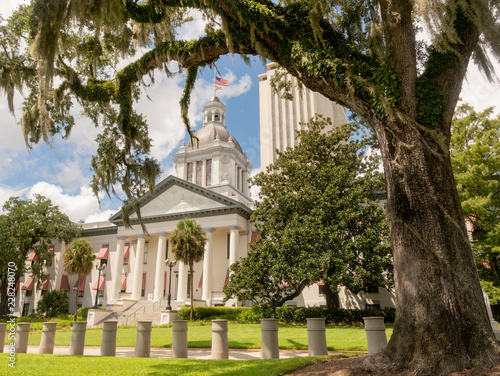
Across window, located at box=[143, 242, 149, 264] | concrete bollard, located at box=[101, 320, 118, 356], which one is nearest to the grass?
concrete bollard, located at box=[101, 320, 118, 356]

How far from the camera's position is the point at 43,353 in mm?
10164

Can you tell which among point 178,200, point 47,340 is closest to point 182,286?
point 178,200

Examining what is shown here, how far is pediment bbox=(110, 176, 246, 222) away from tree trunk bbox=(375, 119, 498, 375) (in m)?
29.4

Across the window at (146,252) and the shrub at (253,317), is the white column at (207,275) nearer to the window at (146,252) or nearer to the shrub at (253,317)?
the shrub at (253,317)

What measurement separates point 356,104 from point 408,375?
3.89 meters

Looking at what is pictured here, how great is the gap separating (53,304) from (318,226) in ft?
99.6

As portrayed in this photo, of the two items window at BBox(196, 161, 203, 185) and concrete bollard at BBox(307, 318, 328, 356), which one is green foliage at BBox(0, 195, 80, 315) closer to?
window at BBox(196, 161, 203, 185)

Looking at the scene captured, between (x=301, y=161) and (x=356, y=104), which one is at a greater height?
(x=301, y=161)

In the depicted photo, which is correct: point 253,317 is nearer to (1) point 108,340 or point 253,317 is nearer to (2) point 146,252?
(1) point 108,340

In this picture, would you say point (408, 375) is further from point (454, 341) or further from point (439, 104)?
point (439, 104)

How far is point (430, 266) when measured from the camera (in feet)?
16.0

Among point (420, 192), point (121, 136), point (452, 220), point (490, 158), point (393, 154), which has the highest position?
point (490, 158)

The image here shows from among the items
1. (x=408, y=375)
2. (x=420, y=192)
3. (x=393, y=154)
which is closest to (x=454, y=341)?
(x=408, y=375)

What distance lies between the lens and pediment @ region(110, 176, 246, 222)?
35281 millimetres
